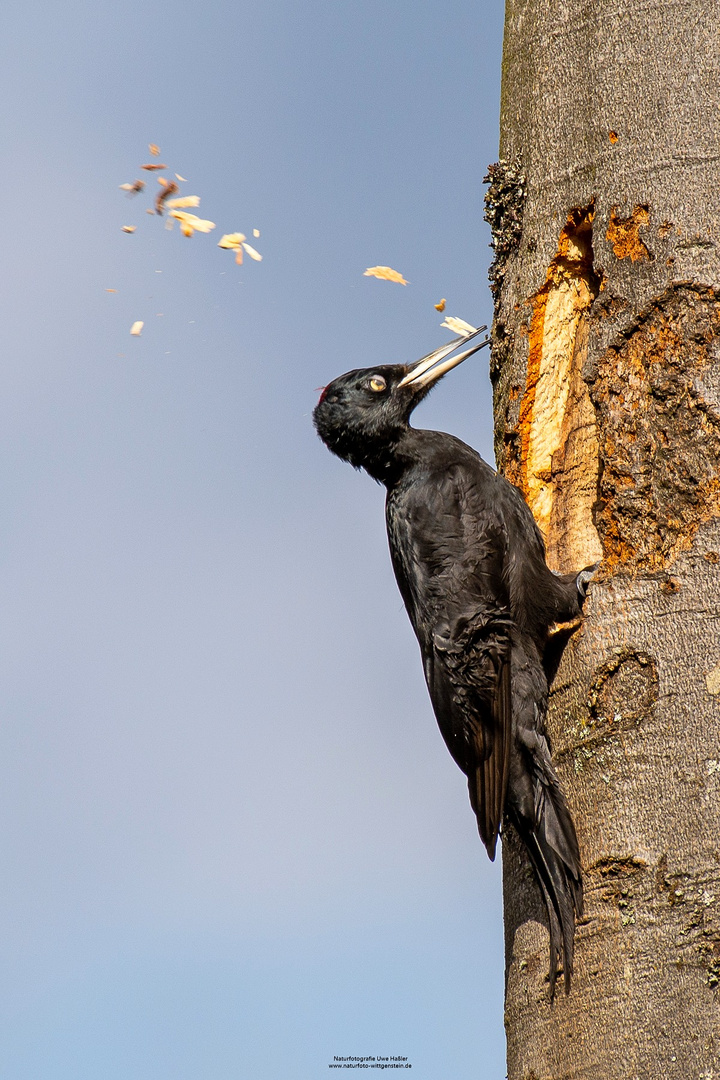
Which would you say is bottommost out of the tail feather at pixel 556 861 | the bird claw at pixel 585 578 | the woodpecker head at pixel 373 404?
the tail feather at pixel 556 861

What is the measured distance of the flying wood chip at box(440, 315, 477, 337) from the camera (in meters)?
4.41

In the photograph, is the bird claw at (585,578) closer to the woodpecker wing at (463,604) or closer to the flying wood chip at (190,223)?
the woodpecker wing at (463,604)

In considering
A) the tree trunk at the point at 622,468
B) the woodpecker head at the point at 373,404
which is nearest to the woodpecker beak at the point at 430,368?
the woodpecker head at the point at 373,404

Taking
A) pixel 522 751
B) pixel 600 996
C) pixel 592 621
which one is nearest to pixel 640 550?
pixel 592 621

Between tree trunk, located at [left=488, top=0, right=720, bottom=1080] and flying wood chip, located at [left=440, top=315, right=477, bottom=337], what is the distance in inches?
26.0

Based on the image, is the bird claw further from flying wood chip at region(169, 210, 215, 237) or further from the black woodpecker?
flying wood chip at region(169, 210, 215, 237)

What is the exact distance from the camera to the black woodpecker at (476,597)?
3191 millimetres

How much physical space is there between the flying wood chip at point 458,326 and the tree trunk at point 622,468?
2.17 ft

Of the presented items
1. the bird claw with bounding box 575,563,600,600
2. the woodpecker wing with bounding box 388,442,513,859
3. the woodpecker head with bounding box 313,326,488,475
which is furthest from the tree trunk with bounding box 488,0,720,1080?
the woodpecker head with bounding box 313,326,488,475

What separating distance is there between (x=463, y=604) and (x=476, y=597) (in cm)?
5

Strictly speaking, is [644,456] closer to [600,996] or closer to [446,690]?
[446,690]

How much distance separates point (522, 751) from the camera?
11.3ft

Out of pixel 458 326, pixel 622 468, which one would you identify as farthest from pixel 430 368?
pixel 622 468

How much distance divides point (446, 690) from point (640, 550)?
93 cm
